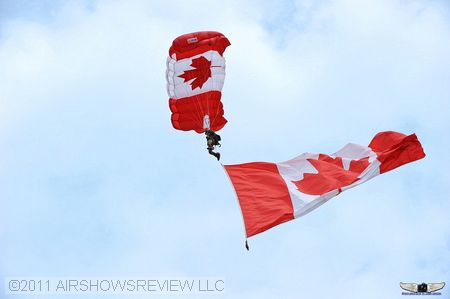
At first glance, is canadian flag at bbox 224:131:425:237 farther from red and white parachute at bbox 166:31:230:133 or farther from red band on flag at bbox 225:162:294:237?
red and white parachute at bbox 166:31:230:133

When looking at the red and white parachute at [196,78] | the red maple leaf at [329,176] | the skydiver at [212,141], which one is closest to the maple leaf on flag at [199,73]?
the red and white parachute at [196,78]

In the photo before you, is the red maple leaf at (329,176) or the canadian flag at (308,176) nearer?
the canadian flag at (308,176)

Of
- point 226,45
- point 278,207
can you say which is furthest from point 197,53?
point 278,207

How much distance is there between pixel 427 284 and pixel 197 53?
31.5 feet

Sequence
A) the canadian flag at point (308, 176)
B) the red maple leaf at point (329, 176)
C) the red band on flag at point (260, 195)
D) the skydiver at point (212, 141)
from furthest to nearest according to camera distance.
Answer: the skydiver at point (212, 141), the red maple leaf at point (329, 176), the canadian flag at point (308, 176), the red band on flag at point (260, 195)

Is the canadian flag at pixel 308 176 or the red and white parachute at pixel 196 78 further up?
the red and white parachute at pixel 196 78

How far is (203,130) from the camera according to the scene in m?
32.9

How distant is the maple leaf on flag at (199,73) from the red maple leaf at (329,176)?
13.5ft

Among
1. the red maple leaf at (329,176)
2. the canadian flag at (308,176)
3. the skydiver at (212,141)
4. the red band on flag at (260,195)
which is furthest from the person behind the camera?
the skydiver at (212,141)

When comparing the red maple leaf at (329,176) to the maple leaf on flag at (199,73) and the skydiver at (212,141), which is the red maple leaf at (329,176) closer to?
the skydiver at (212,141)

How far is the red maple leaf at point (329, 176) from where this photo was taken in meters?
30.3

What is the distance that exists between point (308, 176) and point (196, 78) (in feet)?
15.3

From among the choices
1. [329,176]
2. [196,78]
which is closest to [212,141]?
[196,78]

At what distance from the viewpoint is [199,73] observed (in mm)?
32750
